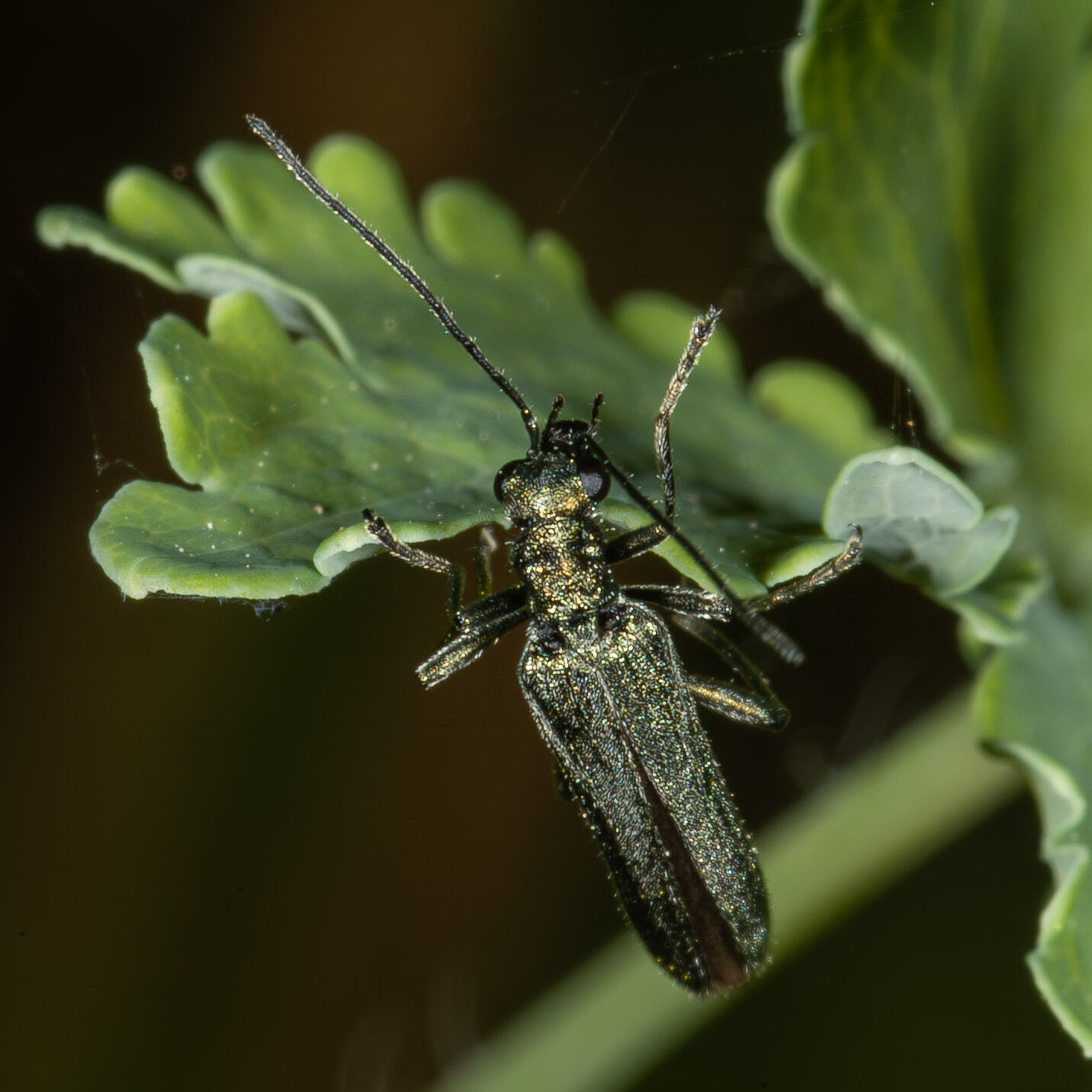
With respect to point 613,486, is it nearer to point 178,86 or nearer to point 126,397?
point 126,397

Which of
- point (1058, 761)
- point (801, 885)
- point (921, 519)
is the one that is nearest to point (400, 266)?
point (921, 519)

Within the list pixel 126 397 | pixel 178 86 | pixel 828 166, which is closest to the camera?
pixel 828 166

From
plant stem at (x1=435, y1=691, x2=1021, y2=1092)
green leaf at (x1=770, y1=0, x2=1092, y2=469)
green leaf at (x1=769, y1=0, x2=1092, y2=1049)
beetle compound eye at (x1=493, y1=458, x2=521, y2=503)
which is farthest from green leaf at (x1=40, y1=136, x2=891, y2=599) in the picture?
plant stem at (x1=435, y1=691, x2=1021, y2=1092)

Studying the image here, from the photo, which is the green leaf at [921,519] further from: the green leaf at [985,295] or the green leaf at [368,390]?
the green leaf at [368,390]

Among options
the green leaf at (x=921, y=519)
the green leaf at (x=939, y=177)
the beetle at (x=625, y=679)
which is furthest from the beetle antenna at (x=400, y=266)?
the green leaf at (x=921, y=519)

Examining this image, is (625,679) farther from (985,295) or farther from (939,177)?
(939,177)

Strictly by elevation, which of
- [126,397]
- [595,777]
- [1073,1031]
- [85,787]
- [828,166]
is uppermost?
[126,397]

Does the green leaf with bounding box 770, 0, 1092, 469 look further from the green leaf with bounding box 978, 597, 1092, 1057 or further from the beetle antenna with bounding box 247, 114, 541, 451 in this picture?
the beetle antenna with bounding box 247, 114, 541, 451

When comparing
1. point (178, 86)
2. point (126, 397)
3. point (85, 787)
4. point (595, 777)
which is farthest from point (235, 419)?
point (178, 86)
